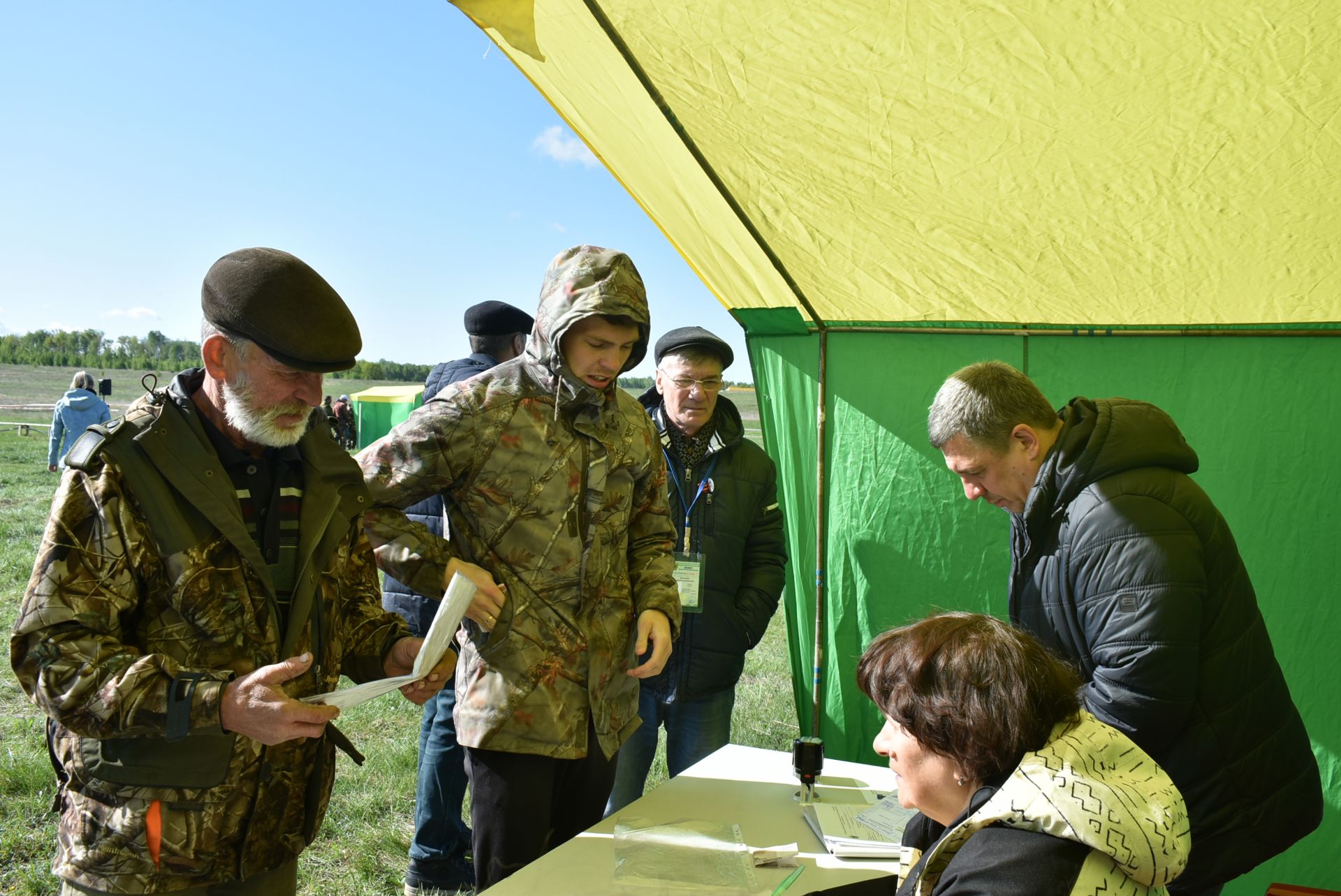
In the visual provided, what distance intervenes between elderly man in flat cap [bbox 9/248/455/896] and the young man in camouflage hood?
343mm

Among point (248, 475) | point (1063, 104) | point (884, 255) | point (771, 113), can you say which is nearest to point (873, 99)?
point (771, 113)

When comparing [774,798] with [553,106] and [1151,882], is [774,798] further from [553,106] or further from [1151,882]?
[553,106]

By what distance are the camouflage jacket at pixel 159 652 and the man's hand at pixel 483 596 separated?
1.24 ft

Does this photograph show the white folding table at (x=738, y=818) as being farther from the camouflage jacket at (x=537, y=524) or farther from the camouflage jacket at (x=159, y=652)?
the camouflage jacket at (x=159, y=652)

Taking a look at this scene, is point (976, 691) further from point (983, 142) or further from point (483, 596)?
point (983, 142)

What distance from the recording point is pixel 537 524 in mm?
2004

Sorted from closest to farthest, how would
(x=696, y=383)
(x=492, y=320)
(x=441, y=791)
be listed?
1. (x=441, y=791)
2. (x=696, y=383)
3. (x=492, y=320)

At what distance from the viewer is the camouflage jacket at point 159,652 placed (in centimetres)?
128

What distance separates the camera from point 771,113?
7.58 ft

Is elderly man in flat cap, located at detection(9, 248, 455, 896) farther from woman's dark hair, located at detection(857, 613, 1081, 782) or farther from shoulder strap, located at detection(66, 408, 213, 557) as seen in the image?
woman's dark hair, located at detection(857, 613, 1081, 782)

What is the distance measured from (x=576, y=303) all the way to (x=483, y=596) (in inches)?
25.9

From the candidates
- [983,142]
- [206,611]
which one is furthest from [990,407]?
[206,611]

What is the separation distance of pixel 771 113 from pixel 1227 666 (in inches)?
63.2

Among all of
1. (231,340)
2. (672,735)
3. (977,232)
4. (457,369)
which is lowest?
(672,735)
